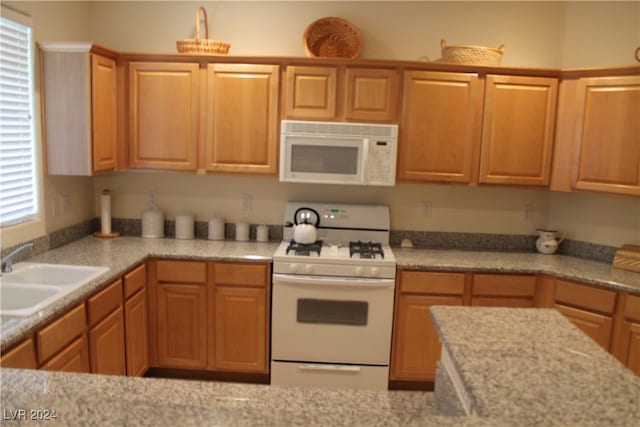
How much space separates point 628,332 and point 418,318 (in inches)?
46.6

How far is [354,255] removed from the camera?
10.2ft

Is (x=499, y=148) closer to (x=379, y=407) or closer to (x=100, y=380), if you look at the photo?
(x=379, y=407)

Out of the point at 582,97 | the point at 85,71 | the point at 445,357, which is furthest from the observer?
the point at 582,97

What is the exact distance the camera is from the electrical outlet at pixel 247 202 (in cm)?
360

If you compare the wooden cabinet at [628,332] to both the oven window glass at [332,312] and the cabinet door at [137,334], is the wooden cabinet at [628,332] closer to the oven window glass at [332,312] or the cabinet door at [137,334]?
the oven window glass at [332,312]

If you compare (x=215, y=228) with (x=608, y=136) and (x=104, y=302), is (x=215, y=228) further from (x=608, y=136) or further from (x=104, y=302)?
(x=608, y=136)

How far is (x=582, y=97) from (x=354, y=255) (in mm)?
1780

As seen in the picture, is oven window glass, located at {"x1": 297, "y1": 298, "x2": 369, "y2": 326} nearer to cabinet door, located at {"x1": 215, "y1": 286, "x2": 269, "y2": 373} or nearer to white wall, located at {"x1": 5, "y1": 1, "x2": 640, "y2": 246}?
cabinet door, located at {"x1": 215, "y1": 286, "x2": 269, "y2": 373}

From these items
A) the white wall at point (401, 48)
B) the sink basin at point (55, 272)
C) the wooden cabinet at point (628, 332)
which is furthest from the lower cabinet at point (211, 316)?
the wooden cabinet at point (628, 332)

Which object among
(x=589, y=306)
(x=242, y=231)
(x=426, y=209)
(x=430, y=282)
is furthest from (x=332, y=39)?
(x=589, y=306)

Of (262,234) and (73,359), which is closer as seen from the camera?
(73,359)

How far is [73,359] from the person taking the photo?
7.14 ft

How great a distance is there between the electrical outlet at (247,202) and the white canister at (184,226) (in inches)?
15.5

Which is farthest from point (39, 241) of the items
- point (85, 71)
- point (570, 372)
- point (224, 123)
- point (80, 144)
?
point (570, 372)
